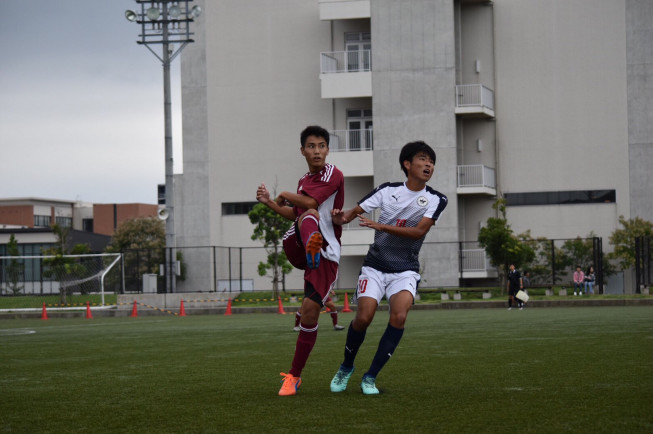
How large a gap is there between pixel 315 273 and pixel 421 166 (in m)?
1.26

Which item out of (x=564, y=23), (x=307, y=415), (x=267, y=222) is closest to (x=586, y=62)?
(x=564, y=23)

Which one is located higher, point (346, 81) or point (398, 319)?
point (346, 81)

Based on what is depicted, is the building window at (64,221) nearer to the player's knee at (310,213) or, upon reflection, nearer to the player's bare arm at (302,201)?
the player's bare arm at (302,201)

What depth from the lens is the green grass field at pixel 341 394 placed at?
5773 mm

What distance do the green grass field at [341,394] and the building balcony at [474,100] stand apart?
3087cm

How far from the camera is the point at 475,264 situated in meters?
43.1

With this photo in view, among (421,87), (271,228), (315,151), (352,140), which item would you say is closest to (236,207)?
(352,140)

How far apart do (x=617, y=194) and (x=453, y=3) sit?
12557mm

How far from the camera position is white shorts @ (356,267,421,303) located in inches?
287

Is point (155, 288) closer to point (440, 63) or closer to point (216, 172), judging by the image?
point (216, 172)

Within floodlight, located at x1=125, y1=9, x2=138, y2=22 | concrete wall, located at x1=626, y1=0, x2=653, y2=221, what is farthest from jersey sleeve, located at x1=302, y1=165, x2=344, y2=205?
concrete wall, located at x1=626, y1=0, x2=653, y2=221

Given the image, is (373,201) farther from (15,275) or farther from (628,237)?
(628,237)

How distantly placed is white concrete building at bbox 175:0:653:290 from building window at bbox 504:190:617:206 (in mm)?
60

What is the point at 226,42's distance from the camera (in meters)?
47.7
